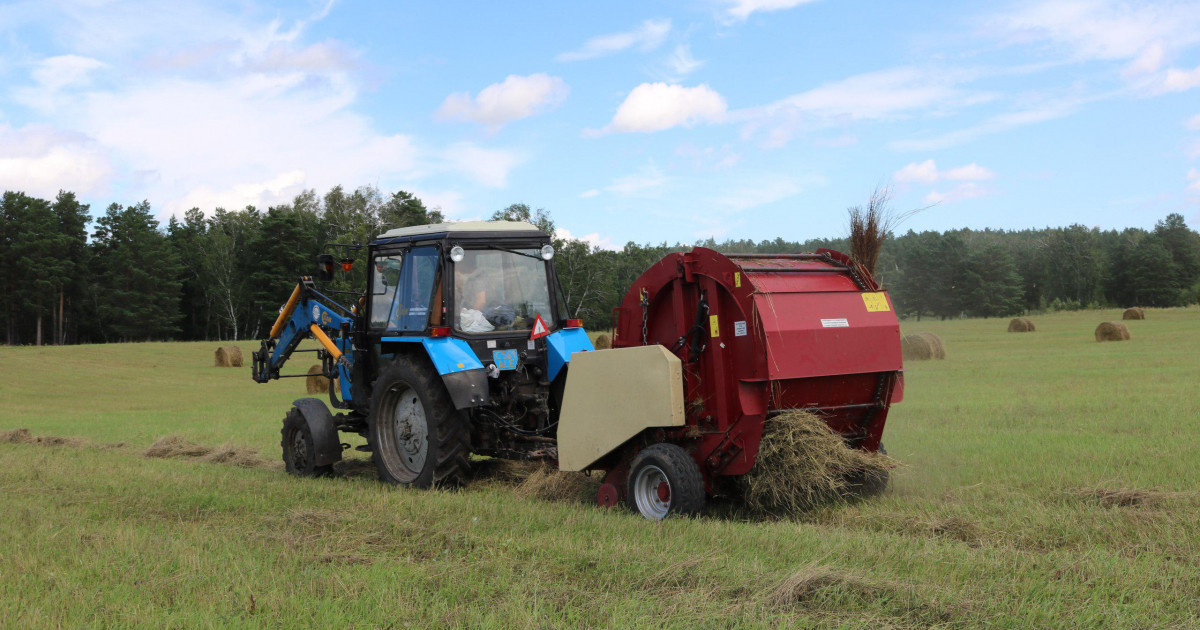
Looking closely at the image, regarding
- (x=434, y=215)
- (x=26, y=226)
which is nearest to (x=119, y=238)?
(x=26, y=226)

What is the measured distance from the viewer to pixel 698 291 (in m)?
7.42

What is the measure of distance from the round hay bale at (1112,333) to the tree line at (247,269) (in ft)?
67.1

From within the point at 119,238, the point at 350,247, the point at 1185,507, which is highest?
the point at 119,238

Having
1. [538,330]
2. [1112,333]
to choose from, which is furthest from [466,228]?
[1112,333]

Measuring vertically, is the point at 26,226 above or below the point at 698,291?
above

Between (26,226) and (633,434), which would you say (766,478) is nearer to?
(633,434)

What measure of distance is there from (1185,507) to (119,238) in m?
72.2

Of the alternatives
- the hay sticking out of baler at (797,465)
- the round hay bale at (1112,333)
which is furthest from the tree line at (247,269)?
the hay sticking out of baler at (797,465)

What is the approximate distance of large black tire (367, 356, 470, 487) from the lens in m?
8.13

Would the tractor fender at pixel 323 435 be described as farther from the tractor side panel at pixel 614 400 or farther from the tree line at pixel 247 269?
the tree line at pixel 247 269

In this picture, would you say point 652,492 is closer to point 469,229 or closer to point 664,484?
point 664,484

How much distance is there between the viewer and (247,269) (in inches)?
2618

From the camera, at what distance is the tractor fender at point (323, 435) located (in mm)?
9312

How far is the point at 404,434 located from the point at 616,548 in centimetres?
392
